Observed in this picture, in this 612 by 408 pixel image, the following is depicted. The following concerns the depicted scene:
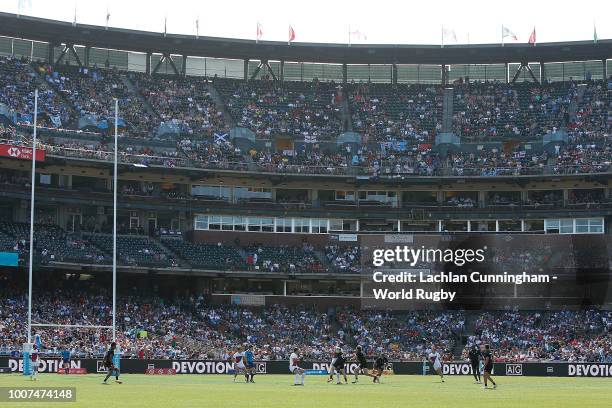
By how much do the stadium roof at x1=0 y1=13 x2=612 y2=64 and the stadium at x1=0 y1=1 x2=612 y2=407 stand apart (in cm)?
28

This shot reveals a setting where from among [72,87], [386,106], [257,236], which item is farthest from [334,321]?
[72,87]

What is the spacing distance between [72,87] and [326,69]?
27412mm

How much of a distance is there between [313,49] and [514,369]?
150 feet

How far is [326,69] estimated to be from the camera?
106m

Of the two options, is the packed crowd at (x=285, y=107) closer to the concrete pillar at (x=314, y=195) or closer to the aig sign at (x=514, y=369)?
the concrete pillar at (x=314, y=195)

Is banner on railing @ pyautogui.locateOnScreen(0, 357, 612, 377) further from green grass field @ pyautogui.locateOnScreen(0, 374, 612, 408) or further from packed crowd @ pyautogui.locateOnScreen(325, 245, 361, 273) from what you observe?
packed crowd @ pyautogui.locateOnScreen(325, 245, 361, 273)

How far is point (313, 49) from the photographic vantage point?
102 m

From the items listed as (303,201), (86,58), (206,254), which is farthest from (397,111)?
(86,58)

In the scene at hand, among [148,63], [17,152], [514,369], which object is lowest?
[514,369]

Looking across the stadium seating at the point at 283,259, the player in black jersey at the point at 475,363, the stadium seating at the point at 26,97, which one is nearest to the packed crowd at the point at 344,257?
the stadium seating at the point at 283,259

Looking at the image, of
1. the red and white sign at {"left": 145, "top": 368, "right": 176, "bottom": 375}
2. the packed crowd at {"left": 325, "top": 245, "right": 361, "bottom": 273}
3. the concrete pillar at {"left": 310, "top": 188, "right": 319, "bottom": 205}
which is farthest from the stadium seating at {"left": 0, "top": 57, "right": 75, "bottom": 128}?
the red and white sign at {"left": 145, "top": 368, "right": 176, "bottom": 375}

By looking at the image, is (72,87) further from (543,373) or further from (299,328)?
(543,373)

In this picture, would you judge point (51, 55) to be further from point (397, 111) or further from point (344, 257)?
point (397, 111)

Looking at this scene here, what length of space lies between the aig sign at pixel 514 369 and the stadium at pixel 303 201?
101mm
